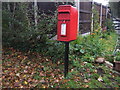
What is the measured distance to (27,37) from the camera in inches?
169

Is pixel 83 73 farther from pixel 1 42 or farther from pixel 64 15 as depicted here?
pixel 1 42

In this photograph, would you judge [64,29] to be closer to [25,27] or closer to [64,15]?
[64,15]

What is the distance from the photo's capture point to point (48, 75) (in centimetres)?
341

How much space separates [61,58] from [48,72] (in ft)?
2.49

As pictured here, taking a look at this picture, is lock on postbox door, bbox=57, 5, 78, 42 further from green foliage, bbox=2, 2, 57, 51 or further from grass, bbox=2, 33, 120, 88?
green foliage, bbox=2, 2, 57, 51

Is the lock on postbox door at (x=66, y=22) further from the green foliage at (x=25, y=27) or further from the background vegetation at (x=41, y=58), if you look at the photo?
the green foliage at (x=25, y=27)

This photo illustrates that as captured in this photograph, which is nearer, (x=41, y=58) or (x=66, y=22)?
(x=66, y=22)

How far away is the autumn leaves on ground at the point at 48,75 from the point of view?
3045mm

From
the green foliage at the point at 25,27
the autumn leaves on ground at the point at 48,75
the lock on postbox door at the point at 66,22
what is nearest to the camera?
the lock on postbox door at the point at 66,22

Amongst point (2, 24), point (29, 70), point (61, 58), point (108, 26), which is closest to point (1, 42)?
point (2, 24)

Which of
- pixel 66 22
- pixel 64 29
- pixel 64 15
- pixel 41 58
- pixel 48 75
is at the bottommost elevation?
pixel 48 75

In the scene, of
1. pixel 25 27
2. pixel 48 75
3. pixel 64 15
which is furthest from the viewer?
pixel 25 27

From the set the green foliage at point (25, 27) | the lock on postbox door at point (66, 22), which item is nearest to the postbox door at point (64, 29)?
the lock on postbox door at point (66, 22)

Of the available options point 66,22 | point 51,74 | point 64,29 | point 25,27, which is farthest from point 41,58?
point 66,22
